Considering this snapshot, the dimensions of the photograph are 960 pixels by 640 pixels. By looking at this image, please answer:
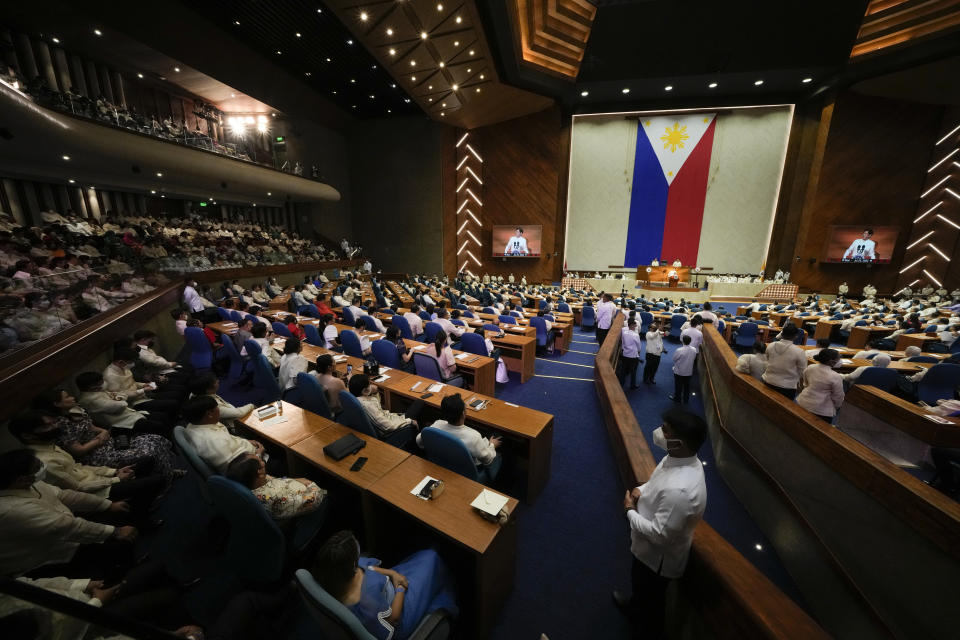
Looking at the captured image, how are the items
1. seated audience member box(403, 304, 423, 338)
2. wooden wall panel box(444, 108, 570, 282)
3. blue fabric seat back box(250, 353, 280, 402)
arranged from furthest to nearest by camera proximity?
1. wooden wall panel box(444, 108, 570, 282)
2. seated audience member box(403, 304, 423, 338)
3. blue fabric seat back box(250, 353, 280, 402)

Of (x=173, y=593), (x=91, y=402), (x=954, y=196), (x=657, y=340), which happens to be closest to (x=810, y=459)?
(x=657, y=340)

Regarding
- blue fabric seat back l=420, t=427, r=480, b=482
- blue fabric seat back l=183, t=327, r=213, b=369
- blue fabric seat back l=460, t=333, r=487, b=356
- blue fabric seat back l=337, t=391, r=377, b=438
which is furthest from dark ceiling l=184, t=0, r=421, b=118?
blue fabric seat back l=420, t=427, r=480, b=482

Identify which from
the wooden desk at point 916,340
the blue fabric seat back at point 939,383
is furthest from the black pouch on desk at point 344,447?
the wooden desk at point 916,340

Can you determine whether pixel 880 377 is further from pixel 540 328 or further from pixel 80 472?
pixel 80 472

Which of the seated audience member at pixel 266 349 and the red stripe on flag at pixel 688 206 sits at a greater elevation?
the red stripe on flag at pixel 688 206

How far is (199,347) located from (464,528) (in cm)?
540

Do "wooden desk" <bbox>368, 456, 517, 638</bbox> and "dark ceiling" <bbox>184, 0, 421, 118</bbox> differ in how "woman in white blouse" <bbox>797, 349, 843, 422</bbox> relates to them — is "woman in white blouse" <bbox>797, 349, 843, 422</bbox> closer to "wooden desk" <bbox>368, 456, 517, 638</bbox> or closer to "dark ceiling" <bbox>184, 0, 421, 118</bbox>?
"wooden desk" <bbox>368, 456, 517, 638</bbox>

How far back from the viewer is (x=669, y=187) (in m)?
16.6

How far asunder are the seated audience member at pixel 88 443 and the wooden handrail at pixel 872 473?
515 centimetres

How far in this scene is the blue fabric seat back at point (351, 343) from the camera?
5.30m

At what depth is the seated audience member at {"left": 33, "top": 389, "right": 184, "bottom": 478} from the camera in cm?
270

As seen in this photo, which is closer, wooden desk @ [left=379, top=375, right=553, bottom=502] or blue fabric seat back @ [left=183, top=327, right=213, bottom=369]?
wooden desk @ [left=379, top=375, right=553, bottom=502]

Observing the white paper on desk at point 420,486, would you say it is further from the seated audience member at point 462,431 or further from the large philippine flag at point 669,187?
the large philippine flag at point 669,187

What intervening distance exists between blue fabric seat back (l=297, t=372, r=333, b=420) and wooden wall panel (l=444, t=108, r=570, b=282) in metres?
14.7
